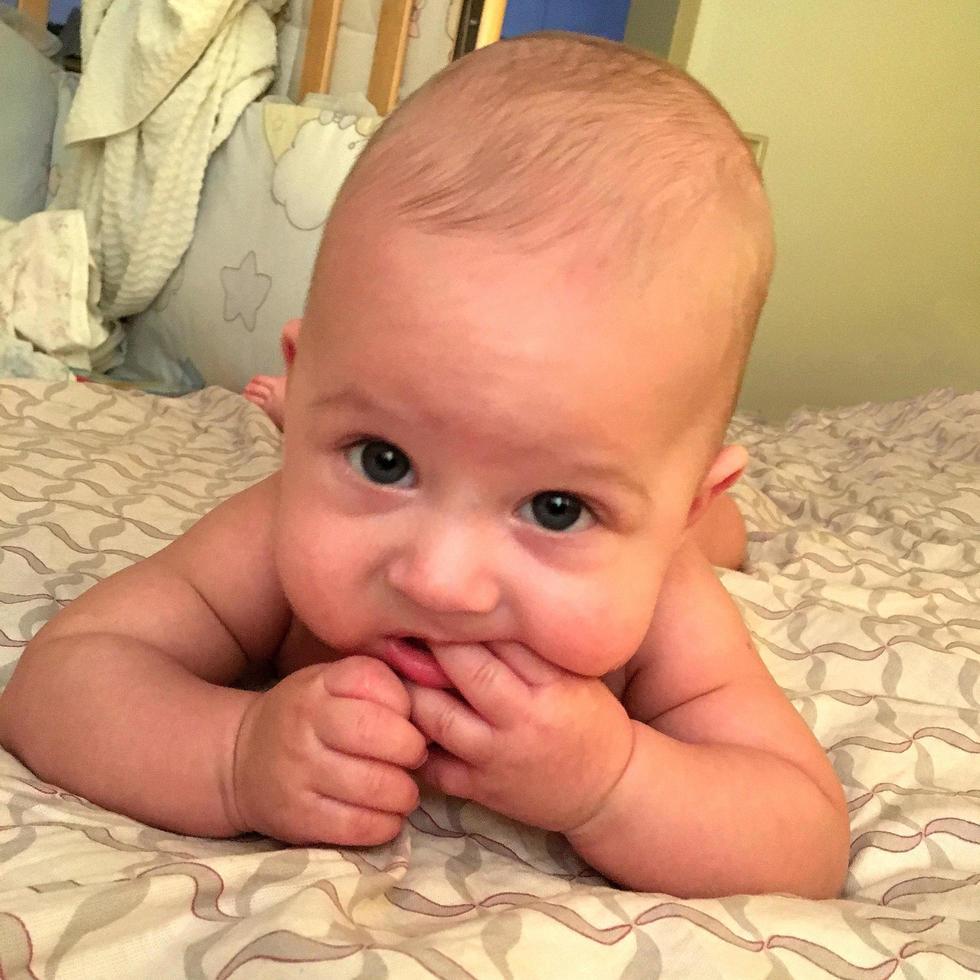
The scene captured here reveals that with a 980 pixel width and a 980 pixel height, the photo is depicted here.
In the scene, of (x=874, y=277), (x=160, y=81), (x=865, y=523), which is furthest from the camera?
(x=874, y=277)

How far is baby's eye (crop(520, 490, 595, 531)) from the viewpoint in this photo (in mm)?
483

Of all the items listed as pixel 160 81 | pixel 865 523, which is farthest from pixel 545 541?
pixel 160 81

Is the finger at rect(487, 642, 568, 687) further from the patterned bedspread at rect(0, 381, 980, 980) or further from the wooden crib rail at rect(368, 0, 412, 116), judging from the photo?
the wooden crib rail at rect(368, 0, 412, 116)

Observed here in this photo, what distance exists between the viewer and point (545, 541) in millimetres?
485


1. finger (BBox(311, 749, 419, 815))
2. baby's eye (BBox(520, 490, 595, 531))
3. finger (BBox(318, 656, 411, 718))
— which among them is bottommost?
finger (BBox(311, 749, 419, 815))

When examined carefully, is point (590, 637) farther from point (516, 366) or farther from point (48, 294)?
point (48, 294)

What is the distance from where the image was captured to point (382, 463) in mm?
490

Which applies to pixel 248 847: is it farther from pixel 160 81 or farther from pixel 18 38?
pixel 18 38

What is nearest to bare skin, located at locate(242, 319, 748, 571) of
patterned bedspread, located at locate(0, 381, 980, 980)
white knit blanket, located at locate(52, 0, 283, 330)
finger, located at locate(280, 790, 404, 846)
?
patterned bedspread, located at locate(0, 381, 980, 980)

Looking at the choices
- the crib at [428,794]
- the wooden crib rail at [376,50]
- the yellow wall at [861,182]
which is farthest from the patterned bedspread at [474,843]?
the yellow wall at [861,182]

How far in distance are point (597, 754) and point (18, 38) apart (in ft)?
6.13

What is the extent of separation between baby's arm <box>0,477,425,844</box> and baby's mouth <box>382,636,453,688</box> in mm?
13

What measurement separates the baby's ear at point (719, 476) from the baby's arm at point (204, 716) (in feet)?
0.71

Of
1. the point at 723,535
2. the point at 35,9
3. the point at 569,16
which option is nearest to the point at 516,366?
the point at 723,535
